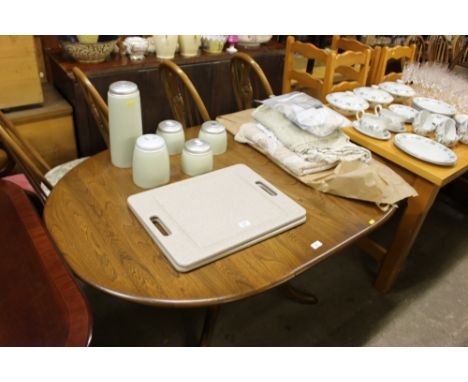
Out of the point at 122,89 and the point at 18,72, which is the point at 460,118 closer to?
the point at 122,89

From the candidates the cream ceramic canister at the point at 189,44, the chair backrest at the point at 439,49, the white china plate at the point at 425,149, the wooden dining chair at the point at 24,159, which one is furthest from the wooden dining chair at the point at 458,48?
the wooden dining chair at the point at 24,159

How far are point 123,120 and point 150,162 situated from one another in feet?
0.56

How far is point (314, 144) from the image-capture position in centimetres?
127

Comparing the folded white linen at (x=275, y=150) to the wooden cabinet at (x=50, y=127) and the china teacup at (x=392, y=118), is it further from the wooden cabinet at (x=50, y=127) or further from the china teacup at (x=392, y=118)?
the wooden cabinet at (x=50, y=127)

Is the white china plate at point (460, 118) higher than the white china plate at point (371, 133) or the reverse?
higher

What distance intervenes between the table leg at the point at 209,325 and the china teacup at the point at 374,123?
3.15ft

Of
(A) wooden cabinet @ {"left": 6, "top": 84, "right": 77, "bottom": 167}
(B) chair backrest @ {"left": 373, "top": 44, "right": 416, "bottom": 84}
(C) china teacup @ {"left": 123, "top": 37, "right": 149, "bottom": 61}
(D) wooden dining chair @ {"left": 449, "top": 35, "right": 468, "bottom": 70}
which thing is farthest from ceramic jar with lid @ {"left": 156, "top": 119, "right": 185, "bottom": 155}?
(D) wooden dining chair @ {"left": 449, "top": 35, "right": 468, "bottom": 70}

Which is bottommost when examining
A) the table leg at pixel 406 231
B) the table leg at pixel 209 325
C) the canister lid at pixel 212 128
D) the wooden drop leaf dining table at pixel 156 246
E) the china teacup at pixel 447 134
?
the table leg at pixel 209 325

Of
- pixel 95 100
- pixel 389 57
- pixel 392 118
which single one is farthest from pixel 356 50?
pixel 95 100

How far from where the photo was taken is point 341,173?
116cm

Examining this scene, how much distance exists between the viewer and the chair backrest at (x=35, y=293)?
2.53 ft

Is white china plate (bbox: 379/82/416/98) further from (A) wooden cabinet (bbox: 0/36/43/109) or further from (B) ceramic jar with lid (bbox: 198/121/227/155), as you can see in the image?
(A) wooden cabinet (bbox: 0/36/43/109)

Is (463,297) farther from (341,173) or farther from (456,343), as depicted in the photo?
(341,173)

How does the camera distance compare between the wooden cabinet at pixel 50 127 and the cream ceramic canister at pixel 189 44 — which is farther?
the cream ceramic canister at pixel 189 44
